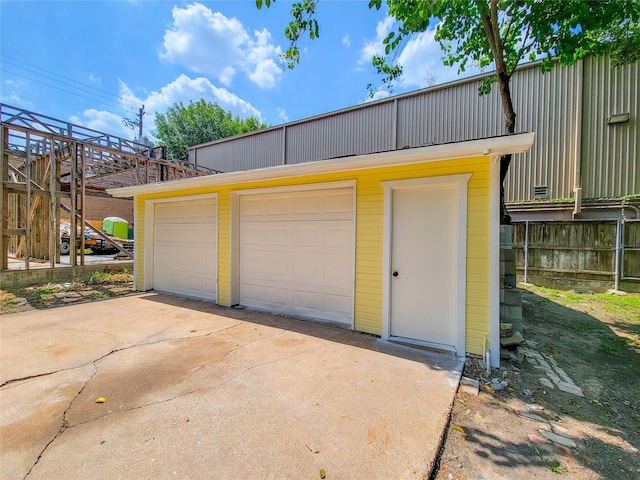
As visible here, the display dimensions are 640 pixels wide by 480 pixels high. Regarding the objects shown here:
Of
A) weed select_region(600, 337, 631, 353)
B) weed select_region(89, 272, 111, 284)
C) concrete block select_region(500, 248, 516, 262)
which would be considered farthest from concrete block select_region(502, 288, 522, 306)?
weed select_region(89, 272, 111, 284)

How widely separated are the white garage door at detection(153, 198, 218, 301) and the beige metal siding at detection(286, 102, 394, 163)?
5501mm

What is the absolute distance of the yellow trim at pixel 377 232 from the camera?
125 inches

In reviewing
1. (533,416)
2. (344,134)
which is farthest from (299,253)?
(344,134)

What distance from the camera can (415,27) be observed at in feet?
14.3

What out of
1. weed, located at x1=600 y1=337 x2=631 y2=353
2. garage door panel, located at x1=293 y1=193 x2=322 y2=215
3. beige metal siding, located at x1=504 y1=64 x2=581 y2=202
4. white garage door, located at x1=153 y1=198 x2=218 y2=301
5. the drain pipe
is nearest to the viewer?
weed, located at x1=600 y1=337 x2=631 y2=353

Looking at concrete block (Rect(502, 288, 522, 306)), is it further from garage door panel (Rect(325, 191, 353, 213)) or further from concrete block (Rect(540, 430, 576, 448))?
garage door panel (Rect(325, 191, 353, 213))

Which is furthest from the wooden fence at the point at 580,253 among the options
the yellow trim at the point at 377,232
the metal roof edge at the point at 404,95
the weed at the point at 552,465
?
the weed at the point at 552,465

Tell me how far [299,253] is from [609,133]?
363 inches

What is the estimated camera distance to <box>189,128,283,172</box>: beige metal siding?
13.1 meters

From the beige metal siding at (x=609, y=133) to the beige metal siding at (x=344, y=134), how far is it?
5511mm

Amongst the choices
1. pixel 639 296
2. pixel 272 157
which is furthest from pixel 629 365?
pixel 272 157

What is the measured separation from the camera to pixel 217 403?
7.57 ft

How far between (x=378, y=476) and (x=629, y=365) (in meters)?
3.62

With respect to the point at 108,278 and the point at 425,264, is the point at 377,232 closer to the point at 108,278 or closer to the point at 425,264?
the point at 425,264
